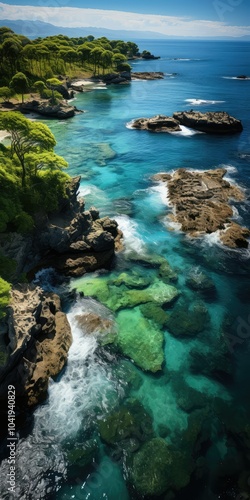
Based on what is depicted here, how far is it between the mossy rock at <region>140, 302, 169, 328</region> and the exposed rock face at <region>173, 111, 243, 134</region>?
221ft

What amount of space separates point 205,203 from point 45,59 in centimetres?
11572

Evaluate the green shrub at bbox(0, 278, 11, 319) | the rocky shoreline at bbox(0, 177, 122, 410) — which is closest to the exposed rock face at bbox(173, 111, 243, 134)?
the rocky shoreline at bbox(0, 177, 122, 410)

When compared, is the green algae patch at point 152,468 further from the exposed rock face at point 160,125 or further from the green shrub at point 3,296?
the exposed rock face at point 160,125

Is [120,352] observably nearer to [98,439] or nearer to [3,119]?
[98,439]

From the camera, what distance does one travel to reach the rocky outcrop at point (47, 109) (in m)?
85.6

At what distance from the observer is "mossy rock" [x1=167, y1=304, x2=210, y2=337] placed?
89.2 ft

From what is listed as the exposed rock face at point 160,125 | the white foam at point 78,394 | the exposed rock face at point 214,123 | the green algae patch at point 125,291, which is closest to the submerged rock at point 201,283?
the green algae patch at point 125,291

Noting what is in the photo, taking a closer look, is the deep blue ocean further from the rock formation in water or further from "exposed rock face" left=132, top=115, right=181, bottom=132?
"exposed rock face" left=132, top=115, right=181, bottom=132

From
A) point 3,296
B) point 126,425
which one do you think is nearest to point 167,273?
point 126,425

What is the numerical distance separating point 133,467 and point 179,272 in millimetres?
19901

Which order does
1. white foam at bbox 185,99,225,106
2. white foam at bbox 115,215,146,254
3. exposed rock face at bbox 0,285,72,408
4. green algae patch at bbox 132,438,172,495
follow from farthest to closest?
1. white foam at bbox 185,99,225,106
2. white foam at bbox 115,215,146,254
3. exposed rock face at bbox 0,285,72,408
4. green algae patch at bbox 132,438,172,495

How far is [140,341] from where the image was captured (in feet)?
85.6

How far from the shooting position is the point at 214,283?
107 feet

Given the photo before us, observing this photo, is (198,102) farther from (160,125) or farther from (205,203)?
(205,203)
